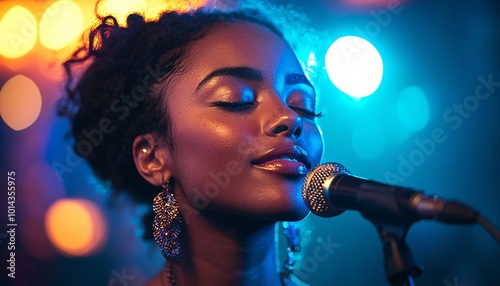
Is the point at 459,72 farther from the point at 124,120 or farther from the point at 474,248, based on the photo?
the point at 124,120

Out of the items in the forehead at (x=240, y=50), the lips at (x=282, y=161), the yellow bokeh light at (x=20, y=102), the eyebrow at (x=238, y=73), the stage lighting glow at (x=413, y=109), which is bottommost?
the lips at (x=282, y=161)

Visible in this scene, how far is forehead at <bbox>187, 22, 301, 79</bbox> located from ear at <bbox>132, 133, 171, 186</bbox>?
16.8 inches

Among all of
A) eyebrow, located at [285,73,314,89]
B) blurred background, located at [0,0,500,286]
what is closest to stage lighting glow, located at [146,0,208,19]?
eyebrow, located at [285,73,314,89]

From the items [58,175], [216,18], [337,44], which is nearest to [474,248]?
[337,44]

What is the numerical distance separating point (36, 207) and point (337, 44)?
279 centimetres

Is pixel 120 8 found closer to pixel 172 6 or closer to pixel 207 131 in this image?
pixel 172 6

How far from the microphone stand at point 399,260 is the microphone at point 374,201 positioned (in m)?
0.03

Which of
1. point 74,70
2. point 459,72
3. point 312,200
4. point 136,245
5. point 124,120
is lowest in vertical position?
point 312,200

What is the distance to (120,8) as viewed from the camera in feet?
9.62

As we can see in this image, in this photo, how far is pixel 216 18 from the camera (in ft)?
8.07

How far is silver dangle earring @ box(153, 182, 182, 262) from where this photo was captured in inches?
87.8

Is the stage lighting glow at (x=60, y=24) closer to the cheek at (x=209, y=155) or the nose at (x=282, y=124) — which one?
the cheek at (x=209, y=155)

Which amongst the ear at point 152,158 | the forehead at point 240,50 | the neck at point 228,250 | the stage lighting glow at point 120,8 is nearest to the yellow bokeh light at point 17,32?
the stage lighting glow at point 120,8

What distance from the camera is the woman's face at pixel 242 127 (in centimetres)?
198
